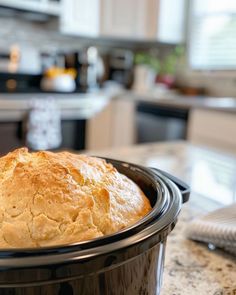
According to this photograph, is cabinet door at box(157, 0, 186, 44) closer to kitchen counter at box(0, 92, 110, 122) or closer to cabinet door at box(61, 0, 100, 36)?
cabinet door at box(61, 0, 100, 36)

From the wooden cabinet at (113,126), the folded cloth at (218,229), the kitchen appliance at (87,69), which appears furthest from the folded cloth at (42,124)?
the folded cloth at (218,229)

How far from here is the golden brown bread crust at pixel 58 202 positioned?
0.31 metres

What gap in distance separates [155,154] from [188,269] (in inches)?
24.8

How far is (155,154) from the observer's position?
1.09 m

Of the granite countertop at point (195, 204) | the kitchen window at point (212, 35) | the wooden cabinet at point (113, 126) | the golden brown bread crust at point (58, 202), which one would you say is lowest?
the wooden cabinet at point (113, 126)

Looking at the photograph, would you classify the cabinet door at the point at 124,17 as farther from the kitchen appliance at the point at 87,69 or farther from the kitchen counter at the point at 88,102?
the kitchen counter at the point at 88,102

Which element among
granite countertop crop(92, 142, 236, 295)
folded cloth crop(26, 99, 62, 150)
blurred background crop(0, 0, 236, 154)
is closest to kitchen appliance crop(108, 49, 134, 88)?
blurred background crop(0, 0, 236, 154)

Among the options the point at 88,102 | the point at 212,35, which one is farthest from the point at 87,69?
the point at 212,35

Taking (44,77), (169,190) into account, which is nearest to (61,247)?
(169,190)

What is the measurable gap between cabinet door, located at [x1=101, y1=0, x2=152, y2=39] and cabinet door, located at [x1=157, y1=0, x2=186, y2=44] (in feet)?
0.51

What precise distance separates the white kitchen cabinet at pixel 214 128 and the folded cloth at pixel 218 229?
5.04ft

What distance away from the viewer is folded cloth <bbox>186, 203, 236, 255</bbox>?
0.51 metres

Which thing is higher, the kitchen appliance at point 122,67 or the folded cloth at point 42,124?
the kitchen appliance at point 122,67

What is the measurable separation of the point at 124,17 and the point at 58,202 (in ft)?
10.2
